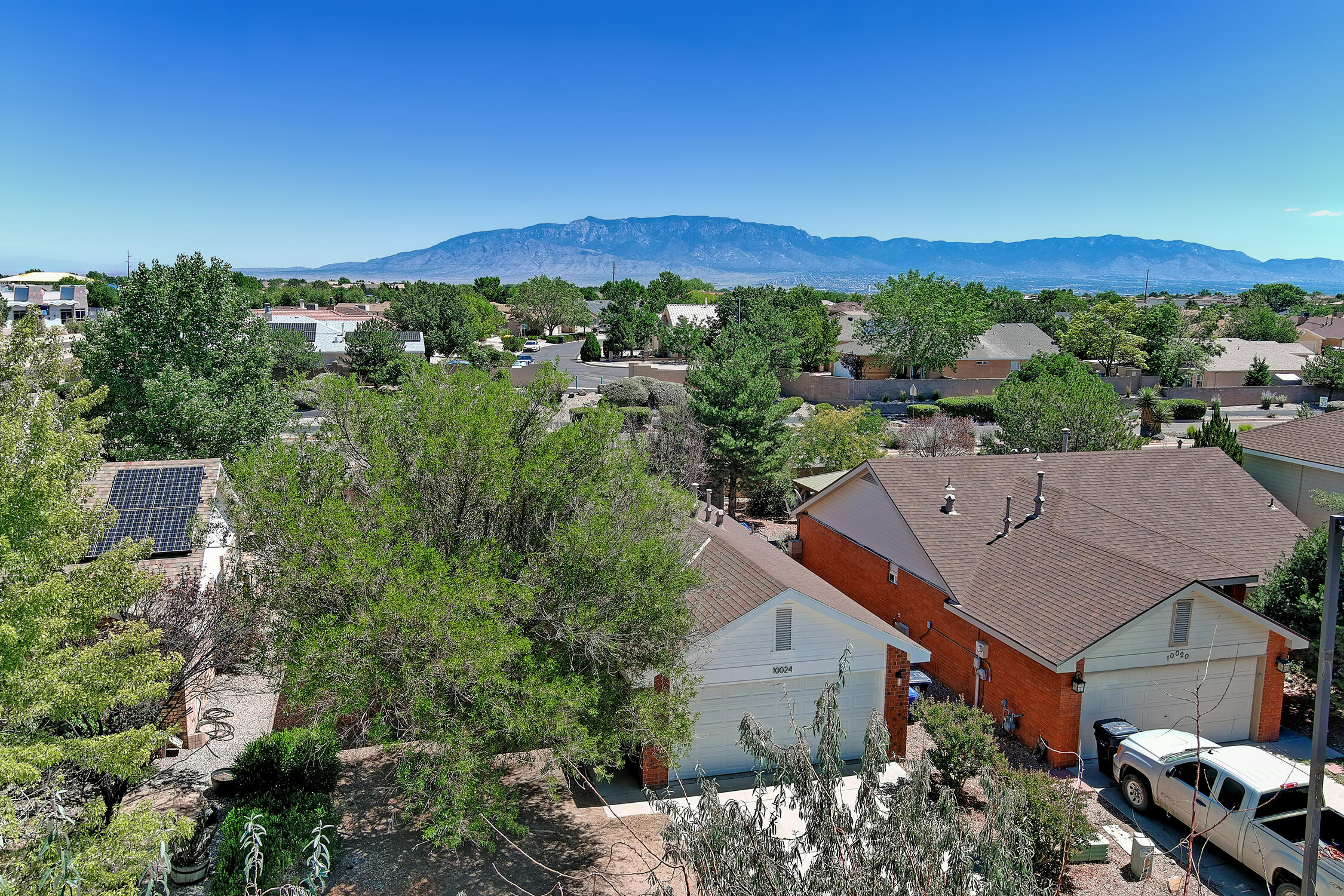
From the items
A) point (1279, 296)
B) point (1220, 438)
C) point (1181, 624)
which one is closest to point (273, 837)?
point (1181, 624)

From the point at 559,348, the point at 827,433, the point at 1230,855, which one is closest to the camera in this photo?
the point at 1230,855

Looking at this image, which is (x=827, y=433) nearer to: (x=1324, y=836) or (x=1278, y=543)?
(x=1278, y=543)

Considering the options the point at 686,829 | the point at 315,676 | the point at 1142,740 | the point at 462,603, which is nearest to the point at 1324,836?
the point at 1142,740

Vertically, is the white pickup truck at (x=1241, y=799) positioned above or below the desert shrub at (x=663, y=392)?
below

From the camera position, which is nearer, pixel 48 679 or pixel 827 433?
pixel 48 679

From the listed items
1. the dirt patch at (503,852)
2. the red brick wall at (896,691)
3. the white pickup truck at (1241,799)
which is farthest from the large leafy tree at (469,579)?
the white pickup truck at (1241,799)

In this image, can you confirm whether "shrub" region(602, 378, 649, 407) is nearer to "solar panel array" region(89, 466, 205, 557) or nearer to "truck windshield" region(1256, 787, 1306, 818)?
"solar panel array" region(89, 466, 205, 557)

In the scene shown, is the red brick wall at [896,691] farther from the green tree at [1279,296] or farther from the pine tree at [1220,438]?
the green tree at [1279,296]
